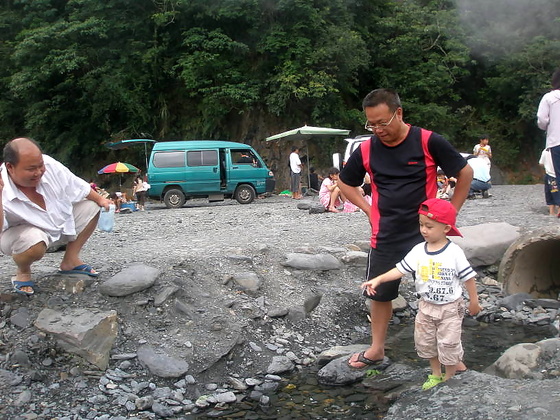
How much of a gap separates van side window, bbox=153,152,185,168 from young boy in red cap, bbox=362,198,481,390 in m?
13.6

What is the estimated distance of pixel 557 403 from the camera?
2.65 m

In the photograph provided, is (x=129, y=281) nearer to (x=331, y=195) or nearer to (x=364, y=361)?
(x=364, y=361)

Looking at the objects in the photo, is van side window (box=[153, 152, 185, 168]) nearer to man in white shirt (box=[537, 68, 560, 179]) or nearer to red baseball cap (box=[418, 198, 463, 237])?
man in white shirt (box=[537, 68, 560, 179])

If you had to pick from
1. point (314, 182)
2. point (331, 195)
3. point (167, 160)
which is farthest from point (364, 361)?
point (314, 182)

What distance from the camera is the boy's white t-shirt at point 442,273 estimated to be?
10.1ft

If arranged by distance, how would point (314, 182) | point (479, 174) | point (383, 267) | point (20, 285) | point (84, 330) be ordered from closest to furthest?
1. point (383, 267)
2. point (84, 330)
3. point (20, 285)
4. point (479, 174)
5. point (314, 182)

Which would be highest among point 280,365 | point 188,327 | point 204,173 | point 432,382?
point 204,173

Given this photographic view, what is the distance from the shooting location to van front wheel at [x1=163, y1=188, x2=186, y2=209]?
637 inches

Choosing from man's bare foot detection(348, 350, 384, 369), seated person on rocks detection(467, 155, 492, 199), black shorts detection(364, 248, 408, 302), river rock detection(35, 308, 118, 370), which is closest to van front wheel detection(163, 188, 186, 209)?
seated person on rocks detection(467, 155, 492, 199)

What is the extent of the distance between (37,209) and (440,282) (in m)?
2.85

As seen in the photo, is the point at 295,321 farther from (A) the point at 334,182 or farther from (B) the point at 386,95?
(A) the point at 334,182

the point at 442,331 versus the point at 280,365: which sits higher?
the point at 442,331

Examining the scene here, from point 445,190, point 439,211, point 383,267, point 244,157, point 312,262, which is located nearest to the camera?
point 439,211

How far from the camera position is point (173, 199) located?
1620 cm
